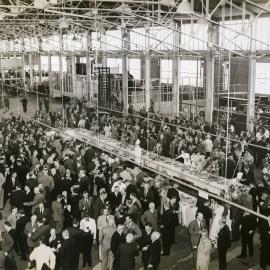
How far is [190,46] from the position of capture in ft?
81.5

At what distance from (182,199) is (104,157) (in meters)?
3.60

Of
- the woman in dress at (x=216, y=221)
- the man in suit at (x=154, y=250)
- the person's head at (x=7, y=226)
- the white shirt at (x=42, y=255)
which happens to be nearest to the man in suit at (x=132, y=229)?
the man in suit at (x=154, y=250)

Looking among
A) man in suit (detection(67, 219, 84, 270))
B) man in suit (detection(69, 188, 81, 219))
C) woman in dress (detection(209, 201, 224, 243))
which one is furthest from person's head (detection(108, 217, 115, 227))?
woman in dress (detection(209, 201, 224, 243))

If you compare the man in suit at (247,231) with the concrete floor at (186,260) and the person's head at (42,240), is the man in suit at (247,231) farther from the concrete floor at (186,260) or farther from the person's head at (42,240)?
the person's head at (42,240)

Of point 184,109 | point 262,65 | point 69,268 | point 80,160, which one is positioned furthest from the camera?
point 184,109

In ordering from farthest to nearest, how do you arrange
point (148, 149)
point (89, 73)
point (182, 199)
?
point (89, 73) < point (148, 149) < point (182, 199)

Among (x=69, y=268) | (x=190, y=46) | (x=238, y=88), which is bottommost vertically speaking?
(x=69, y=268)

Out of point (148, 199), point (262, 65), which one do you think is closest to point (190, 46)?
point (262, 65)

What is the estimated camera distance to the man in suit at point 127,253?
7914 millimetres

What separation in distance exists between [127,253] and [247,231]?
328 centimetres

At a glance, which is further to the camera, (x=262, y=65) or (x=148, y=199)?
(x=262, y=65)

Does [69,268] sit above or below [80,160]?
below

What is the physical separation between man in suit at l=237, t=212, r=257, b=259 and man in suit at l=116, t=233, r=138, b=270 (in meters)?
3.03

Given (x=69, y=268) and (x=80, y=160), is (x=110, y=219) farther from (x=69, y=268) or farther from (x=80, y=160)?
(x=80, y=160)
